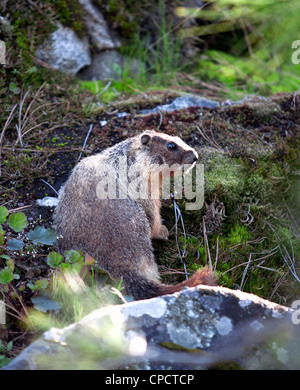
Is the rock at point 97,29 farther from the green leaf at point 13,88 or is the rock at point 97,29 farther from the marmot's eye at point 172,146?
the marmot's eye at point 172,146

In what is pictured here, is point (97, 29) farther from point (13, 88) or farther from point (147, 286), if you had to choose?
point (147, 286)

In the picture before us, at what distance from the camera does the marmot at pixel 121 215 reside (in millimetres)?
4434

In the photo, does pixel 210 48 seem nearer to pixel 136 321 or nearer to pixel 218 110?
pixel 218 110

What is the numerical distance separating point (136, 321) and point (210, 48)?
25.0 feet

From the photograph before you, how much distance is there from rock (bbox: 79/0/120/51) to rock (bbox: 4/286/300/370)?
6.28 metres

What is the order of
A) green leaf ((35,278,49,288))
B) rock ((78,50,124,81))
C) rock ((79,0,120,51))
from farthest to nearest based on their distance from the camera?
rock ((78,50,124,81))
rock ((79,0,120,51))
green leaf ((35,278,49,288))

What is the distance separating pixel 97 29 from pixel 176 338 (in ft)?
21.8

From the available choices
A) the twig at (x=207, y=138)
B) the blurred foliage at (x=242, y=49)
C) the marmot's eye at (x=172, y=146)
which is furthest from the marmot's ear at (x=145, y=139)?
the blurred foliage at (x=242, y=49)

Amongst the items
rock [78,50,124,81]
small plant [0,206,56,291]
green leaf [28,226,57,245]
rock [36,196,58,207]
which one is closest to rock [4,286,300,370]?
small plant [0,206,56,291]

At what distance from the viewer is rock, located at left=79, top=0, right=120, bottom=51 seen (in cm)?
802

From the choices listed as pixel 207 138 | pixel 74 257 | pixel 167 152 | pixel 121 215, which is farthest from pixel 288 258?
pixel 74 257

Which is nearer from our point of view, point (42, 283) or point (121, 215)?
point (42, 283)

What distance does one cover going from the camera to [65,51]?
7.66 meters

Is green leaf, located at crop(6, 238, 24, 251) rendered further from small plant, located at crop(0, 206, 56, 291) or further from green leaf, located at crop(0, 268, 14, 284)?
green leaf, located at crop(0, 268, 14, 284)
